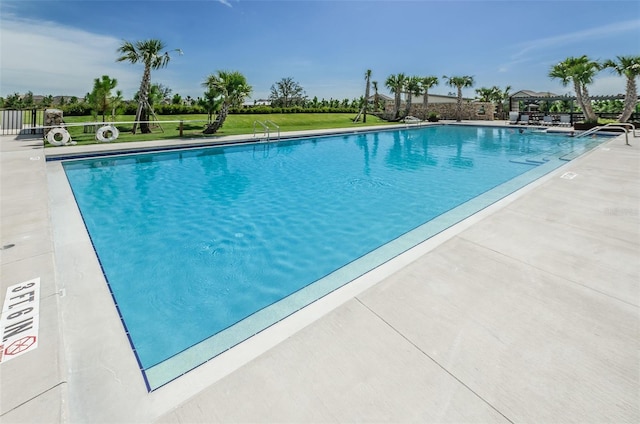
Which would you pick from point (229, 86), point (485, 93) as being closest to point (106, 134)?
point (229, 86)

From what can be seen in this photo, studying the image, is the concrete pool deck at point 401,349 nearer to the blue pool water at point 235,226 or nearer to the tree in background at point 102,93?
the blue pool water at point 235,226

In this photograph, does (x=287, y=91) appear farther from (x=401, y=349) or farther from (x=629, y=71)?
(x=401, y=349)

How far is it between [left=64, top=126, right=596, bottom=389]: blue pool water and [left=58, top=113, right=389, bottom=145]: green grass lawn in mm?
5044

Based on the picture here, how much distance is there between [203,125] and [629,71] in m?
28.0

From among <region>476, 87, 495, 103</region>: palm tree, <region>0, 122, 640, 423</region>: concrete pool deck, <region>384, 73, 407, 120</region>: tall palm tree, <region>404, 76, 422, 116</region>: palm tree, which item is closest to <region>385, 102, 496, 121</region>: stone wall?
<region>404, 76, 422, 116</region>: palm tree

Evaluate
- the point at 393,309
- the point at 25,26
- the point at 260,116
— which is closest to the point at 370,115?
the point at 260,116

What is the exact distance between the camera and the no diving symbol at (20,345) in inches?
77.6

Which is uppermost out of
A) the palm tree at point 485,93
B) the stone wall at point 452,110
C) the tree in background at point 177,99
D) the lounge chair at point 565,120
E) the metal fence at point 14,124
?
the palm tree at point 485,93

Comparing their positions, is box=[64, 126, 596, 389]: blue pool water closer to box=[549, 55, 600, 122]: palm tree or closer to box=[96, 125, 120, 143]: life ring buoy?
box=[96, 125, 120, 143]: life ring buoy

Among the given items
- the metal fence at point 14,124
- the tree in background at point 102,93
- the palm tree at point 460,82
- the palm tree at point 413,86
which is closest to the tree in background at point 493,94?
the palm tree at point 460,82

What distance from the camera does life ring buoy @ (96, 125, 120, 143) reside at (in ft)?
43.8

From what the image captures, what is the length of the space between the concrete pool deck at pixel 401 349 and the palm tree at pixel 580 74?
956 inches

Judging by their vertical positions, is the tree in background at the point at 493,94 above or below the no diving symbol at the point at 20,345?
above

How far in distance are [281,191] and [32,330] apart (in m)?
5.54
